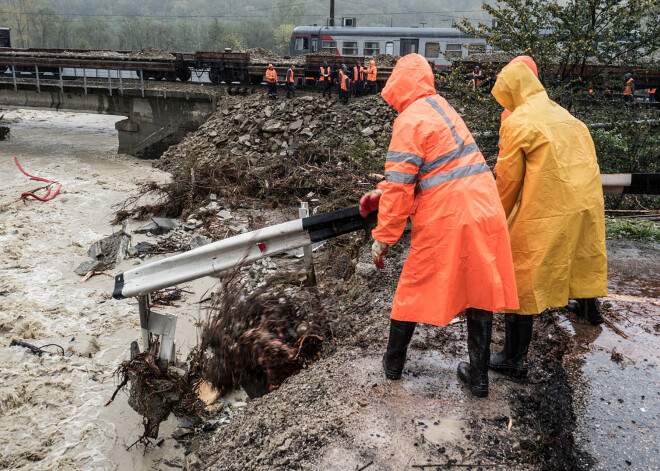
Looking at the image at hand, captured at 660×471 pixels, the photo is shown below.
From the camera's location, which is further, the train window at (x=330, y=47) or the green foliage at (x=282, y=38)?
the green foliage at (x=282, y=38)

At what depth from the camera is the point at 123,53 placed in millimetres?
24000

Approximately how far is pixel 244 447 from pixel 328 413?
19.0 inches

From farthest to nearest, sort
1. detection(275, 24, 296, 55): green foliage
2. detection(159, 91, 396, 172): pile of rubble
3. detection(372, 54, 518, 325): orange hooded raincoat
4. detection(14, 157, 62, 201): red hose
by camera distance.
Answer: detection(275, 24, 296, 55): green foliage < detection(159, 91, 396, 172): pile of rubble < detection(14, 157, 62, 201): red hose < detection(372, 54, 518, 325): orange hooded raincoat

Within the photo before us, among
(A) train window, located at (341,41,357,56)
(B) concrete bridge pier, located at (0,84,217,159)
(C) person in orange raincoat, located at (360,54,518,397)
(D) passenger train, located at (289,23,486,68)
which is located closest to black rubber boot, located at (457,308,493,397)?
(C) person in orange raincoat, located at (360,54,518,397)

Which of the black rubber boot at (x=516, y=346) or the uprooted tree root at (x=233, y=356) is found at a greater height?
the black rubber boot at (x=516, y=346)

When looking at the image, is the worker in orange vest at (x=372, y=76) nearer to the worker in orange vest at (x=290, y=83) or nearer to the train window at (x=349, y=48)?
the worker in orange vest at (x=290, y=83)

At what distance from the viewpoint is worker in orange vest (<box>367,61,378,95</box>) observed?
1666 cm

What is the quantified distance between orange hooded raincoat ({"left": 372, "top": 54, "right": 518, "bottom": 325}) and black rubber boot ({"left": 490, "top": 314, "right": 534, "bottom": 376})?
0.40 m

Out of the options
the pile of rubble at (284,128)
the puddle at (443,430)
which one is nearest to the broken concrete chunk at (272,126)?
the pile of rubble at (284,128)

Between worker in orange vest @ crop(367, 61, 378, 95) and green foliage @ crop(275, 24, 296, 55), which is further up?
green foliage @ crop(275, 24, 296, 55)

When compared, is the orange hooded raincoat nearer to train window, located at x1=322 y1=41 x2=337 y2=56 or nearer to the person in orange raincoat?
the person in orange raincoat

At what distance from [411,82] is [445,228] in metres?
0.86

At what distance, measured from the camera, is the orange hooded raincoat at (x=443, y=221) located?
264 centimetres

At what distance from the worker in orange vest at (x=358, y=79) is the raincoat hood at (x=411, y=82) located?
47.7 feet
